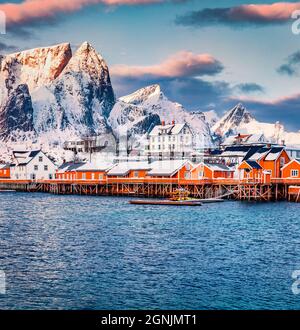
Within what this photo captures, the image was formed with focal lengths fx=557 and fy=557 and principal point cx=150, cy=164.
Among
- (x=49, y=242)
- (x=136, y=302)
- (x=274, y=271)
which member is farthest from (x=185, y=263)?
(x=49, y=242)

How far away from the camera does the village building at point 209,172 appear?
8706 cm

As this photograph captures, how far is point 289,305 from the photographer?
81.1 ft

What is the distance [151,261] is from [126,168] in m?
67.5

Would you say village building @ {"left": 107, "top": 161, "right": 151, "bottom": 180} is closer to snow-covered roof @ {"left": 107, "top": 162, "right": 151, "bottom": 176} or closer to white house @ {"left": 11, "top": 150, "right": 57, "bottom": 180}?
snow-covered roof @ {"left": 107, "top": 162, "right": 151, "bottom": 176}

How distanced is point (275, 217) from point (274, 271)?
2541cm

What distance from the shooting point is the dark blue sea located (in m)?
25.4

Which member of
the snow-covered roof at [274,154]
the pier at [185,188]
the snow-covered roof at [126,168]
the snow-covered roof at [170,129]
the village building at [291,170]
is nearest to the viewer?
the pier at [185,188]

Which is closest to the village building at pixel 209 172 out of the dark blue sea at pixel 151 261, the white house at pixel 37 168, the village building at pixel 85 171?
the village building at pixel 85 171

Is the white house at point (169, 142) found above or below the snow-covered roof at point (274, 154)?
above

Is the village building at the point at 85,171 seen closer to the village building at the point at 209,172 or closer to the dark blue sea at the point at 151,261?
the village building at the point at 209,172

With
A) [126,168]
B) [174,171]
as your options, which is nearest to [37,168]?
[126,168]

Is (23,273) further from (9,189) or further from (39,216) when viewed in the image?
(9,189)

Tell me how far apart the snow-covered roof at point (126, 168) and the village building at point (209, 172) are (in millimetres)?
10542
